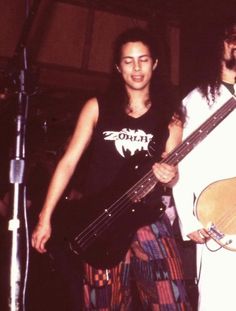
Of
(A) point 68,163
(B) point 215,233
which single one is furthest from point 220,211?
(A) point 68,163

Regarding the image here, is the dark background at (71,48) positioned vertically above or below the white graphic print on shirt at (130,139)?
above

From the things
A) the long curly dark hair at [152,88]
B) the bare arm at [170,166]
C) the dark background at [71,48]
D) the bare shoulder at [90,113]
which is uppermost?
the dark background at [71,48]

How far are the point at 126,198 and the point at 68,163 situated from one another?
45 centimetres

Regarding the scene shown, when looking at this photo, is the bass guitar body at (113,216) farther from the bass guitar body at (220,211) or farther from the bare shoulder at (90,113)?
the bare shoulder at (90,113)

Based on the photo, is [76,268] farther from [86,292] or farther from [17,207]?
[17,207]

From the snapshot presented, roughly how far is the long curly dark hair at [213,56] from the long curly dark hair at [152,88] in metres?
0.22

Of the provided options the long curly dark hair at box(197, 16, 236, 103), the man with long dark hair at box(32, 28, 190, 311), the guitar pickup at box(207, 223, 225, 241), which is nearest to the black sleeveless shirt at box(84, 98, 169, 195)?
the man with long dark hair at box(32, 28, 190, 311)

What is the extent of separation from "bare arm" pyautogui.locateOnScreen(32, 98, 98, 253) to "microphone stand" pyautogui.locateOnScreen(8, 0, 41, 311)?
0.36 metres

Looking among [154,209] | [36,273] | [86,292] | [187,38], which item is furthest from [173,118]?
[187,38]

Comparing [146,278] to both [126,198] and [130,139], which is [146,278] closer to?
[126,198]

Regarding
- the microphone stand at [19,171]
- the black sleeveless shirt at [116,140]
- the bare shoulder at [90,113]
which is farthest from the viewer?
the bare shoulder at [90,113]

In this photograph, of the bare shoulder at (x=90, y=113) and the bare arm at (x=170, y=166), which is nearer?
the bare arm at (x=170, y=166)

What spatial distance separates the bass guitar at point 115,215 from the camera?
2.75 metres

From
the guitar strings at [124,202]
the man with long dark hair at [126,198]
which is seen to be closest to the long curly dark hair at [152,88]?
the man with long dark hair at [126,198]
